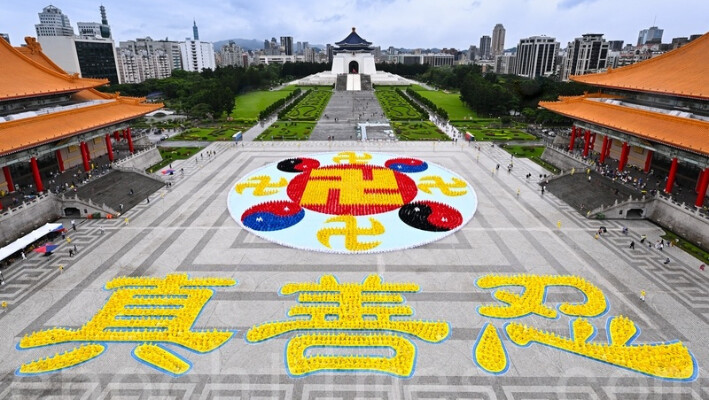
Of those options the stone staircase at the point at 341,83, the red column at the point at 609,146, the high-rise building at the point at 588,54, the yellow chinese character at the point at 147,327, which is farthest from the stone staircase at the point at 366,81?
the yellow chinese character at the point at 147,327

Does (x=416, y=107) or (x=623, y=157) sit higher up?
(x=416, y=107)

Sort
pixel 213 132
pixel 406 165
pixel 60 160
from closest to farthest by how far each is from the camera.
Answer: pixel 60 160, pixel 406 165, pixel 213 132

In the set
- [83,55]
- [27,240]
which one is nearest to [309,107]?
[27,240]

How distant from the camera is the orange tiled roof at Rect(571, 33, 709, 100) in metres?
40.7

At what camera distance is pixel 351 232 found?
3588 centimetres

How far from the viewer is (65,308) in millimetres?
25922

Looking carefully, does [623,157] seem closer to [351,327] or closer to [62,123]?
[351,327]

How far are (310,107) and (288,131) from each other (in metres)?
33.7

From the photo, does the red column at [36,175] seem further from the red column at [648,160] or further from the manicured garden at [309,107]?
the red column at [648,160]

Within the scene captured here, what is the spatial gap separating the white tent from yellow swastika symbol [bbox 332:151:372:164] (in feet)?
109

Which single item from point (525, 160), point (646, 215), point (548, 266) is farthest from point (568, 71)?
point (548, 266)

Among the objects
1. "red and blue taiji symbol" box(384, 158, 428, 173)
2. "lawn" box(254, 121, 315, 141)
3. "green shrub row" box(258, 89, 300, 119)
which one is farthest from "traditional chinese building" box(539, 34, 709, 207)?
"green shrub row" box(258, 89, 300, 119)

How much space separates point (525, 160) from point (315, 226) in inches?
1499

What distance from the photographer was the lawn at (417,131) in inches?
2953
